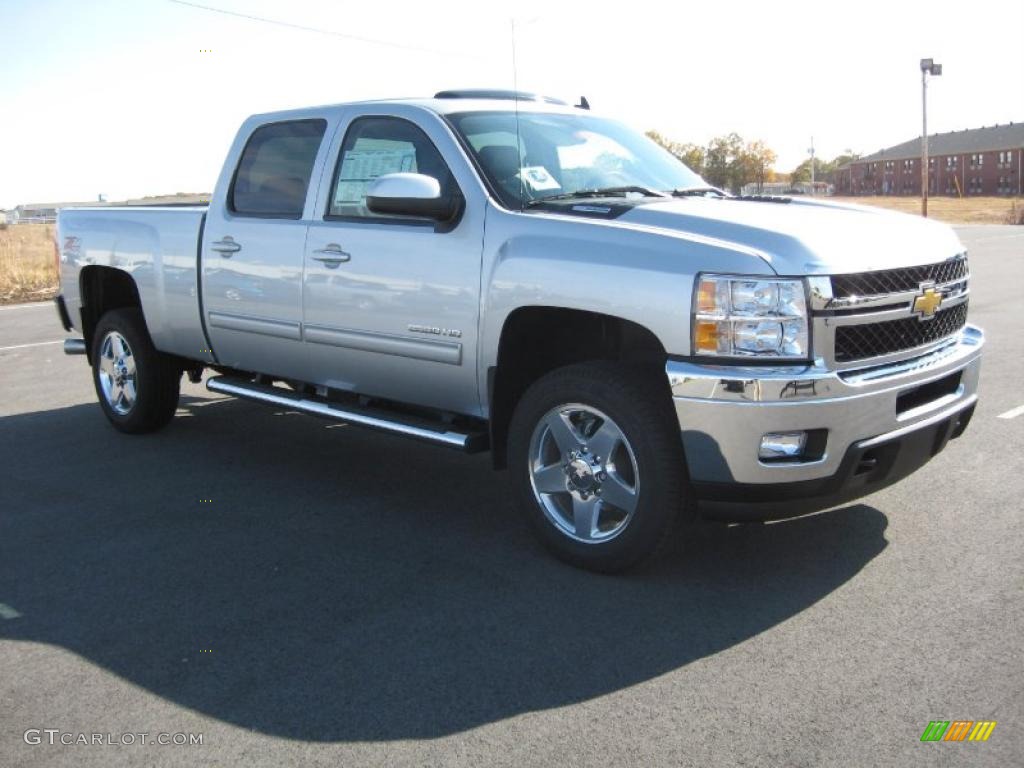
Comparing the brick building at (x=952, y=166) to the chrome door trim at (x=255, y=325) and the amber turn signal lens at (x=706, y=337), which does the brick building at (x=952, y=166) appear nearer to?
the chrome door trim at (x=255, y=325)

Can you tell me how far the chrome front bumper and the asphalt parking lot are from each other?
541 millimetres

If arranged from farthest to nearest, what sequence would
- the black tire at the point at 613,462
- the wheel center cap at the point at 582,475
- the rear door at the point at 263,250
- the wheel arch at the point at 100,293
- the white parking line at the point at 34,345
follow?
the white parking line at the point at 34,345
the wheel arch at the point at 100,293
the rear door at the point at 263,250
the wheel center cap at the point at 582,475
the black tire at the point at 613,462

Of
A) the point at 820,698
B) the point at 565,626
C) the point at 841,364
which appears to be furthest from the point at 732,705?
the point at 841,364

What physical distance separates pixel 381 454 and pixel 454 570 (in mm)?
2215

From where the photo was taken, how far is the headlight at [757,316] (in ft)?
12.7

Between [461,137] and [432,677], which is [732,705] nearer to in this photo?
[432,677]

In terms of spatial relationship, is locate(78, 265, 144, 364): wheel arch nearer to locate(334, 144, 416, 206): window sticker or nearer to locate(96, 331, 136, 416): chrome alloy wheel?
locate(96, 331, 136, 416): chrome alloy wheel

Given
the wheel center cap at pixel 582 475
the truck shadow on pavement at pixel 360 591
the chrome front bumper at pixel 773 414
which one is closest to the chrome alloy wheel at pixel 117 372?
the truck shadow on pavement at pixel 360 591

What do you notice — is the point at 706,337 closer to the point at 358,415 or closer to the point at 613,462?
the point at 613,462

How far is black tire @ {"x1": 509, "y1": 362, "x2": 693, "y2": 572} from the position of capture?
4145 mm

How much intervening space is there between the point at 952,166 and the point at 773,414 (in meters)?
129

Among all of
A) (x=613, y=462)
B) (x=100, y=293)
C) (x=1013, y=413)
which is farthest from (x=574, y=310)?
(x=100, y=293)

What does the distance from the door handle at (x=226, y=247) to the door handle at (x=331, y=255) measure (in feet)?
2.53

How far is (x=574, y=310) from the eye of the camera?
4.49m
